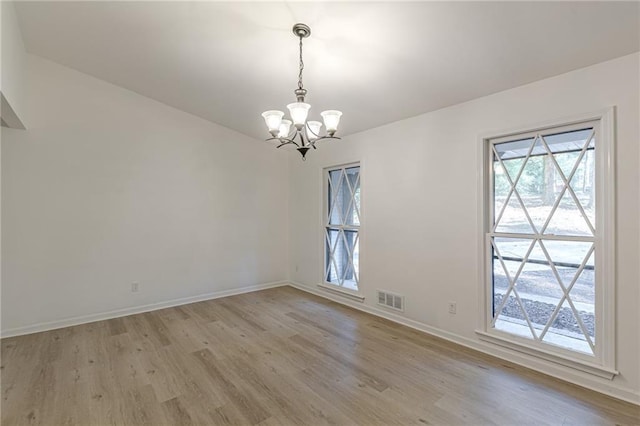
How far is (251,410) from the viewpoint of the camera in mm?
2029

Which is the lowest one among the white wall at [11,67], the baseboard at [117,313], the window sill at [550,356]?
A: the baseboard at [117,313]

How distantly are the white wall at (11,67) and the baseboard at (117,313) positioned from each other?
2.26m

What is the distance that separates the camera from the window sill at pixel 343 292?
13.5 feet

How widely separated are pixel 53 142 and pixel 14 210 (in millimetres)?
866

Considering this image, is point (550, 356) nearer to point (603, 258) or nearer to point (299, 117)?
point (603, 258)

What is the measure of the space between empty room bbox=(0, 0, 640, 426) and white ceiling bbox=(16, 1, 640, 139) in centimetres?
2

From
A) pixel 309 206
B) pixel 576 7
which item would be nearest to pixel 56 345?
pixel 309 206

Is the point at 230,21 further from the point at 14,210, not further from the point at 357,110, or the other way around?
the point at 14,210

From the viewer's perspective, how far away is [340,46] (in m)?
2.51

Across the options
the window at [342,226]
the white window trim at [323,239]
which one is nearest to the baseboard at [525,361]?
the white window trim at [323,239]

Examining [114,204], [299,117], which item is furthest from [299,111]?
[114,204]

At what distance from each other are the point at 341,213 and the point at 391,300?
151cm

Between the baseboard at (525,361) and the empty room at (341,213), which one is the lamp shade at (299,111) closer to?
the empty room at (341,213)

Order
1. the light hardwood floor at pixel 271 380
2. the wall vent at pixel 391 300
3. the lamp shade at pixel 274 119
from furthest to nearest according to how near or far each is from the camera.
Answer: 1. the wall vent at pixel 391 300
2. the lamp shade at pixel 274 119
3. the light hardwood floor at pixel 271 380
